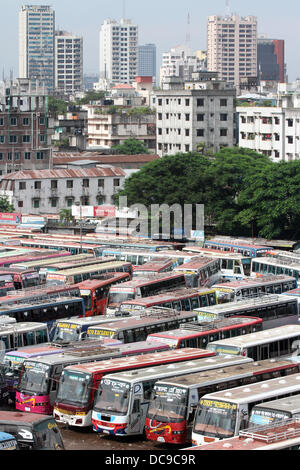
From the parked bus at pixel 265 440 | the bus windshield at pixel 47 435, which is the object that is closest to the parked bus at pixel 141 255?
the bus windshield at pixel 47 435

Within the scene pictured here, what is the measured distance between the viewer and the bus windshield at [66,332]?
29.5 metres

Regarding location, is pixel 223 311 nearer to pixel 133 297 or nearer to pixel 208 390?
pixel 133 297

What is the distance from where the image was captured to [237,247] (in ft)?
157

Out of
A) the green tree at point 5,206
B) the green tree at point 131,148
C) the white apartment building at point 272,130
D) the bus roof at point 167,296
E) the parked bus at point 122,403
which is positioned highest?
the white apartment building at point 272,130

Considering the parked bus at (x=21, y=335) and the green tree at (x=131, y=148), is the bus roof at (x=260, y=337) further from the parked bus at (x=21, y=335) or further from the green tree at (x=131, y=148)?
the green tree at (x=131, y=148)

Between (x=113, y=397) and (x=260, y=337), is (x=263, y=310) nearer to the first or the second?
(x=260, y=337)

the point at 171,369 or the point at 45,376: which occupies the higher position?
the point at 171,369

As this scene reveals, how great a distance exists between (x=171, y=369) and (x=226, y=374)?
142 cm

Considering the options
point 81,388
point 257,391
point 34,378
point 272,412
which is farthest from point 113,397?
point 272,412

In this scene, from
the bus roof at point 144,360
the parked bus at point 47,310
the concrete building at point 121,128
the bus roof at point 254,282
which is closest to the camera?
the bus roof at point 144,360

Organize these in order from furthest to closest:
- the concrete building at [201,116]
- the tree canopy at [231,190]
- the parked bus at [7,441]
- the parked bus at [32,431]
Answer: the concrete building at [201,116] < the tree canopy at [231,190] < the parked bus at [32,431] < the parked bus at [7,441]

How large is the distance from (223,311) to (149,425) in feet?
33.3

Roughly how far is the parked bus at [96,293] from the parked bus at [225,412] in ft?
49.4

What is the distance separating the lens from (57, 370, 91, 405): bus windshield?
23.0m
